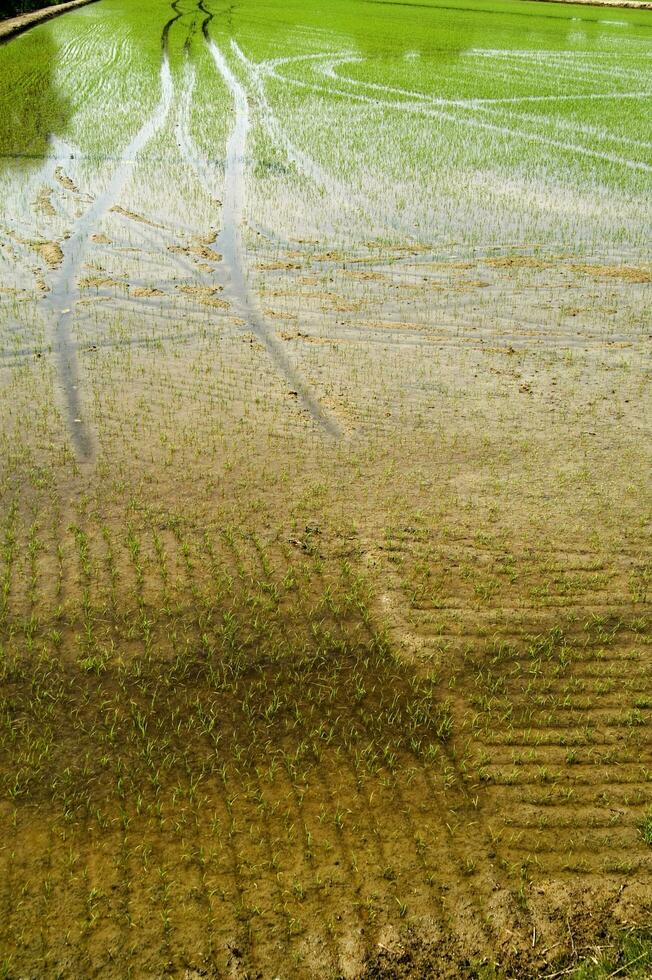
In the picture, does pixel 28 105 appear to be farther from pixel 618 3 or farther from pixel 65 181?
pixel 618 3

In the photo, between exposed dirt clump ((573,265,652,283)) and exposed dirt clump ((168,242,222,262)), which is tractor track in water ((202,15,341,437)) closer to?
exposed dirt clump ((168,242,222,262))

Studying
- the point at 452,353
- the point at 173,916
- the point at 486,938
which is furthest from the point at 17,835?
the point at 452,353

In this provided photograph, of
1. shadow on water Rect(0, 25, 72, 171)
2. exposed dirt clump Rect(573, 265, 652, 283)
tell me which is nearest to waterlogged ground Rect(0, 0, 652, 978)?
exposed dirt clump Rect(573, 265, 652, 283)

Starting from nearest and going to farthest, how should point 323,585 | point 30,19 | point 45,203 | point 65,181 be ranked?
point 323,585
point 45,203
point 65,181
point 30,19

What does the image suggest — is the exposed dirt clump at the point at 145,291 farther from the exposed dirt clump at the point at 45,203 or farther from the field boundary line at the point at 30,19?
the field boundary line at the point at 30,19

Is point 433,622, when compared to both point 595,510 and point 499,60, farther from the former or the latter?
point 499,60

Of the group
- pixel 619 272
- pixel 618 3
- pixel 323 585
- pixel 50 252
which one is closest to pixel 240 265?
pixel 50 252
